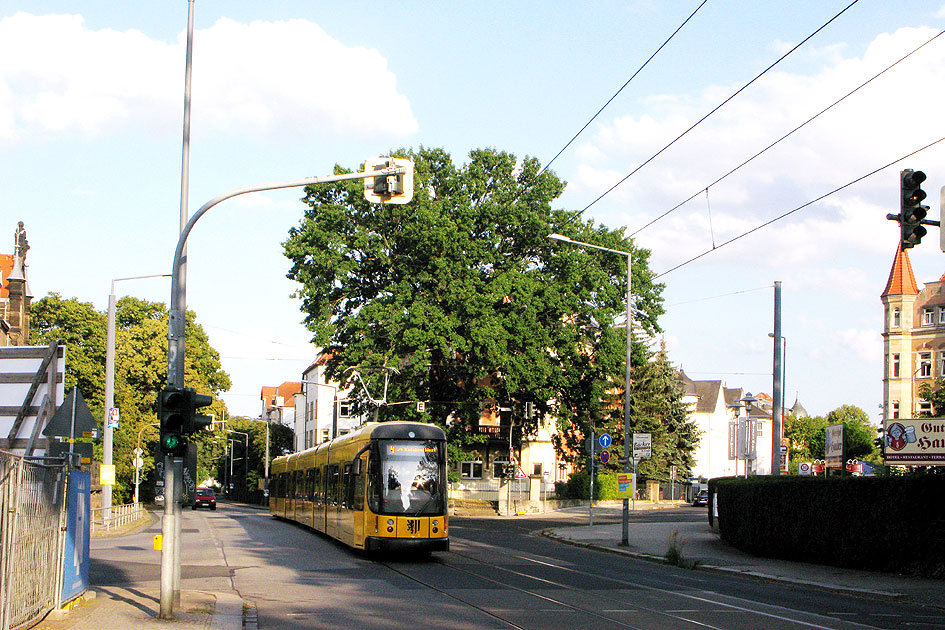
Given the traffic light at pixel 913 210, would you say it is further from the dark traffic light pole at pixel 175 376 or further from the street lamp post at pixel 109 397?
the street lamp post at pixel 109 397

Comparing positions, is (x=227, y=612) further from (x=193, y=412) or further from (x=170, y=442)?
(x=193, y=412)

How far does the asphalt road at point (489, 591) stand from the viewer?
44.1 ft

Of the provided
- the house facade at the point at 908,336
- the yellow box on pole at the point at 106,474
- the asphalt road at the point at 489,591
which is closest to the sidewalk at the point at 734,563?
the asphalt road at the point at 489,591

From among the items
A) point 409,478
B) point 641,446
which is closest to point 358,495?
point 409,478

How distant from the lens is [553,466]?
80812mm

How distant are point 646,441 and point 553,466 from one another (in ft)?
165

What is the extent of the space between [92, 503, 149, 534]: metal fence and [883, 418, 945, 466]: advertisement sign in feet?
76.3

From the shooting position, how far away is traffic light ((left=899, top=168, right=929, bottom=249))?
14.5 meters

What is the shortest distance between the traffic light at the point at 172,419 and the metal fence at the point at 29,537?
1.29 m

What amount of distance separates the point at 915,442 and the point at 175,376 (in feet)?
64.8

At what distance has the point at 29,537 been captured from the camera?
11.1m

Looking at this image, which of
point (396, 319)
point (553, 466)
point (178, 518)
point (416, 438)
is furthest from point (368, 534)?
point (553, 466)

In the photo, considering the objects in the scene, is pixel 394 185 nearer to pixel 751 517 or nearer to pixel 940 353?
pixel 751 517

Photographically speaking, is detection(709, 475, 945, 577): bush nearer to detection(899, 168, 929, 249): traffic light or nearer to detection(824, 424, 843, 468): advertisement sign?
detection(824, 424, 843, 468): advertisement sign
